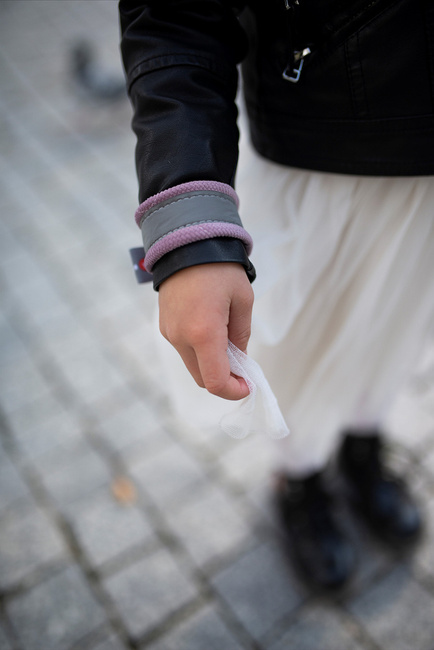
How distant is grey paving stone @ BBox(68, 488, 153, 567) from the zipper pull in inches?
53.9

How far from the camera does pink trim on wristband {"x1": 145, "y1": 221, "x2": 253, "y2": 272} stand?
2.58 feet

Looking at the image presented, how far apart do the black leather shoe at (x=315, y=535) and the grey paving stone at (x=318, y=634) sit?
78 mm

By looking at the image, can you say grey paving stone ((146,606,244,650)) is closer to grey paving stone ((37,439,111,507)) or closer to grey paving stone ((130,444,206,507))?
grey paving stone ((130,444,206,507))

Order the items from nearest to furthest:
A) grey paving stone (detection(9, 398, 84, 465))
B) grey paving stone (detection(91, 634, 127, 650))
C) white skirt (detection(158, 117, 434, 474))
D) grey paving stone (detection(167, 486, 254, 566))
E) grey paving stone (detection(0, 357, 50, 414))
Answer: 1. white skirt (detection(158, 117, 434, 474))
2. grey paving stone (detection(91, 634, 127, 650))
3. grey paving stone (detection(167, 486, 254, 566))
4. grey paving stone (detection(9, 398, 84, 465))
5. grey paving stone (detection(0, 357, 50, 414))

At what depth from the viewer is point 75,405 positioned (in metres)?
2.01

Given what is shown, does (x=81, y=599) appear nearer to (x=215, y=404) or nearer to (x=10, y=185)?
(x=215, y=404)

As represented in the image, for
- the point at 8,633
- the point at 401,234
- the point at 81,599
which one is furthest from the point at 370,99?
the point at 8,633

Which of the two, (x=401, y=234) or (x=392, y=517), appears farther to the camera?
(x=392, y=517)

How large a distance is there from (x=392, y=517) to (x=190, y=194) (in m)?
1.27

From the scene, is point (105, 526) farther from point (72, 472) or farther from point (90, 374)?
point (90, 374)

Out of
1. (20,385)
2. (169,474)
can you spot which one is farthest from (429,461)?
(20,385)

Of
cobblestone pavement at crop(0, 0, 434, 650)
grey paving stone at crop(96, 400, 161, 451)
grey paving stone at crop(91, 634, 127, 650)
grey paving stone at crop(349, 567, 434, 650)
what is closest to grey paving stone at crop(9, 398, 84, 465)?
cobblestone pavement at crop(0, 0, 434, 650)

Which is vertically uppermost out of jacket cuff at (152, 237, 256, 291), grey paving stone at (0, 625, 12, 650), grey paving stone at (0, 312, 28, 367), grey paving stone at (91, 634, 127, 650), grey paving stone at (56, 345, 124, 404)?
jacket cuff at (152, 237, 256, 291)

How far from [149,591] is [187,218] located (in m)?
1.18
